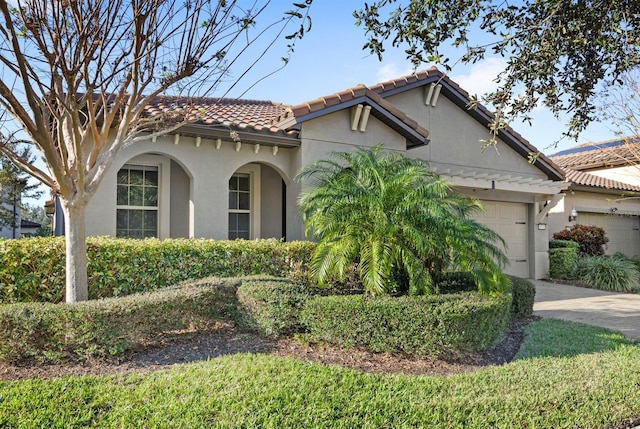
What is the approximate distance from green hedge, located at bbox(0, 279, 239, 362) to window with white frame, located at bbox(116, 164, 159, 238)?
4624 millimetres

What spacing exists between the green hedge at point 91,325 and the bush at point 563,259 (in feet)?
45.2

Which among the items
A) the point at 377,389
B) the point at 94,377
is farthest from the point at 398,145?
the point at 94,377

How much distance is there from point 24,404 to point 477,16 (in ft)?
22.0

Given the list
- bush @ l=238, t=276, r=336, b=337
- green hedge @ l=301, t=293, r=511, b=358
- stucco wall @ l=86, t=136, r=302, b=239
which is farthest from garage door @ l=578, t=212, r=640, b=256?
bush @ l=238, t=276, r=336, b=337

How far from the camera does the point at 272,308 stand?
6.69 meters

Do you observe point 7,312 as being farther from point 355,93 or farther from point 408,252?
point 355,93

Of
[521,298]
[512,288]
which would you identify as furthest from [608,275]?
[512,288]

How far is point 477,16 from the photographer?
5.97m

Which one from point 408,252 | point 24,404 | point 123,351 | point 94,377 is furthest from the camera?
point 408,252

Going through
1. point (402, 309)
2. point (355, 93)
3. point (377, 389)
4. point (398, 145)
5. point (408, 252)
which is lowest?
point (377, 389)

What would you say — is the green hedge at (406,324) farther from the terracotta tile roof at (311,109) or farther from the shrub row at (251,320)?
the terracotta tile roof at (311,109)

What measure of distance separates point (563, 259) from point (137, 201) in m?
13.8

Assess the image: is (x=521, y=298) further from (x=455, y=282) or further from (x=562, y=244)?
(x=562, y=244)

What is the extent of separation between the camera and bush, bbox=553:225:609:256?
17.2m
